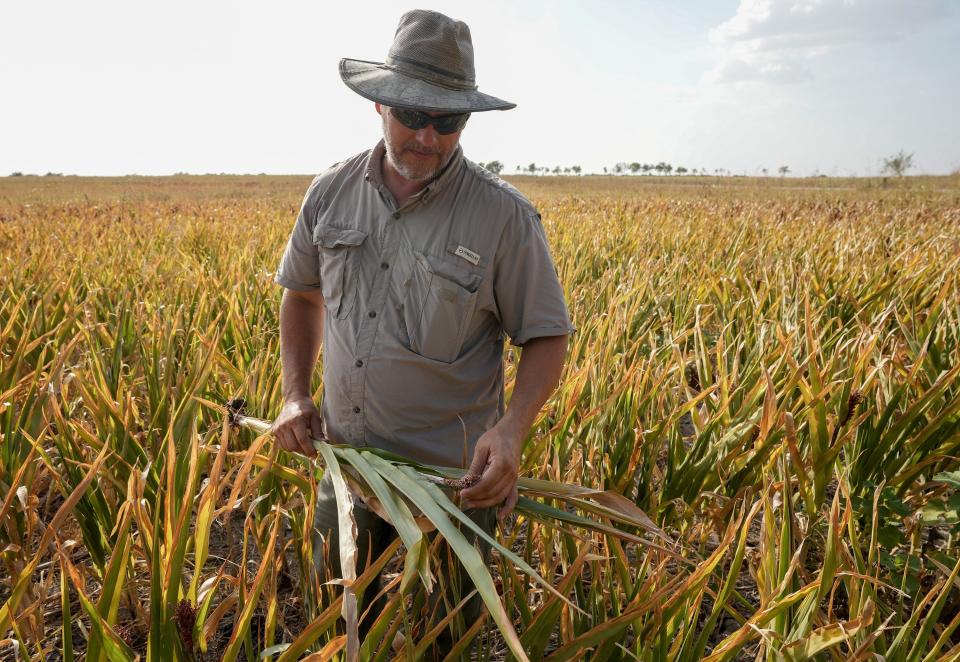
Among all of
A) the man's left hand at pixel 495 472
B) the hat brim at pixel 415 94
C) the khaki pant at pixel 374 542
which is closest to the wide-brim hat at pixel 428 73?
the hat brim at pixel 415 94

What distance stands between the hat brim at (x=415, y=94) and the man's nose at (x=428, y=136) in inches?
2.5

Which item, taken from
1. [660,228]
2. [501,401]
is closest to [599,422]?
[501,401]

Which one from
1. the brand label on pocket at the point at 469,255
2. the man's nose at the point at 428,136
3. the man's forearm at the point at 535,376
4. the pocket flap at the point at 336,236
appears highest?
the man's nose at the point at 428,136

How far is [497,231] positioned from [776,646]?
0.88 metres

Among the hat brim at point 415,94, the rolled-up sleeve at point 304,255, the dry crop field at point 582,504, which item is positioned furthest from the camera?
the rolled-up sleeve at point 304,255

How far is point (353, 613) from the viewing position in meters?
0.78

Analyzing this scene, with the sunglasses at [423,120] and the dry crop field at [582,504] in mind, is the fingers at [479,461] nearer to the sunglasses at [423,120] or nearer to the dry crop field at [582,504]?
the dry crop field at [582,504]

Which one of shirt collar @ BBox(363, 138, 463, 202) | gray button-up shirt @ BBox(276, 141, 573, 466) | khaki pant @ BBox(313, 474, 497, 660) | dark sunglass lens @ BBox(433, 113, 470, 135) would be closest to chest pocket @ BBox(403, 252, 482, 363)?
gray button-up shirt @ BBox(276, 141, 573, 466)

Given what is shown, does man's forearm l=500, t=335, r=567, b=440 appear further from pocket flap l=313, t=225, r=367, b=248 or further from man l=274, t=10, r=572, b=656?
pocket flap l=313, t=225, r=367, b=248

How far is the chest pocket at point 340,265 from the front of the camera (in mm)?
1481

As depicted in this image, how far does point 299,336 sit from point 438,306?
463 millimetres

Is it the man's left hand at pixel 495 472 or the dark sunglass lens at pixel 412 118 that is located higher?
the dark sunglass lens at pixel 412 118

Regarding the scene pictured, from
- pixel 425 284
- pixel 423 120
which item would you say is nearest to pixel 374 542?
pixel 425 284

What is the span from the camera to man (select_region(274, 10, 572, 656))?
4.42ft
